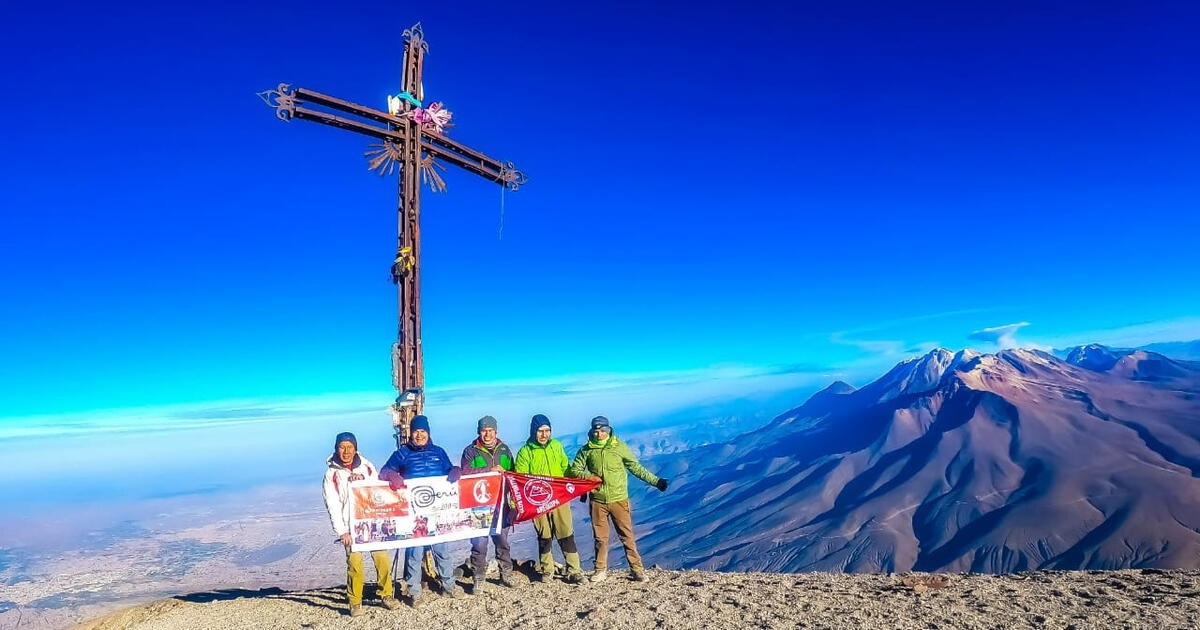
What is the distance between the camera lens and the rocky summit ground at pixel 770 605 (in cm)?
740

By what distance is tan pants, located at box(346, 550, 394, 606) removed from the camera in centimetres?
941

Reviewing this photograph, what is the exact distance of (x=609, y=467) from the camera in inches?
408

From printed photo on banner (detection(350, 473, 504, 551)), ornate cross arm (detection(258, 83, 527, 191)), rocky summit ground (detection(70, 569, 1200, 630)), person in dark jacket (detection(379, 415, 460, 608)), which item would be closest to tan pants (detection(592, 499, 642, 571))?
rocky summit ground (detection(70, 569, 1200, 630))

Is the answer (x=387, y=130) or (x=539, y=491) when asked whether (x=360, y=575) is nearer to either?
(x=539, y=491)

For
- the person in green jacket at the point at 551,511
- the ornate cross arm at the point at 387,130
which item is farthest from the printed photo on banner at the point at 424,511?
the ornate cross arm at the point at 387,130

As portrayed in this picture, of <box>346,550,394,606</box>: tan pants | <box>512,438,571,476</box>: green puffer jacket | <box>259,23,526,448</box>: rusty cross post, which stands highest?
<box>259,23,526,448</box>: rusty cross post

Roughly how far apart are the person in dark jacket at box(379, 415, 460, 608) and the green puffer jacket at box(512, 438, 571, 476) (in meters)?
1.13

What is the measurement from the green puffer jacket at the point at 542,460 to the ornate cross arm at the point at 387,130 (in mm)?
6180

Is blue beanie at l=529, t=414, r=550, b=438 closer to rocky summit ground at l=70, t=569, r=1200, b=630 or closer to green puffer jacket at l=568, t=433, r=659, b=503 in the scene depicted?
green puffer jacket at l=568, t=433, r=659, b=503

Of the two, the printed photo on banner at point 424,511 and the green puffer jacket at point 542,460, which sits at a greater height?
the green puffer jacket at point 542,460

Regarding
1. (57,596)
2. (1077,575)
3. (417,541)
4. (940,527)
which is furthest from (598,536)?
(940,527)

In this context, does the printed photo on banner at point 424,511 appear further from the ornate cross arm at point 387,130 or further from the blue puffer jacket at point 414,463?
the ornate cross arm at point 387,130

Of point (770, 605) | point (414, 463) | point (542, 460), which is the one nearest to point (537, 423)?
point (542, 460)

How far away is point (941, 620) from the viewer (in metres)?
7.40
